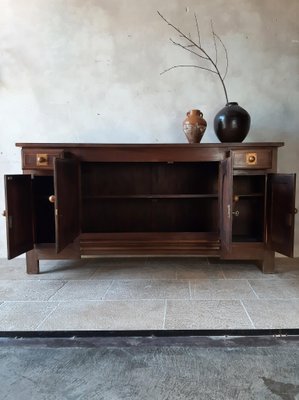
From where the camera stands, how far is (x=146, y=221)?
2.46 meters

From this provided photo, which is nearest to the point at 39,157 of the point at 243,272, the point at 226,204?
the point at 226,204

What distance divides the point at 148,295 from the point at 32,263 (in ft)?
3.06

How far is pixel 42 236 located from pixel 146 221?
0.85 meters

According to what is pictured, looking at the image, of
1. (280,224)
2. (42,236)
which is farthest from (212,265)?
(42,236)

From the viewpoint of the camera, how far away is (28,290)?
71.0 inches

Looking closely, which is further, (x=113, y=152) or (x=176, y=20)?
(x=176, y=20)

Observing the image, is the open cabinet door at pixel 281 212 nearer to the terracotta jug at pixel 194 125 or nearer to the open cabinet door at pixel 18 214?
the terracotta jug at pixel 194 125

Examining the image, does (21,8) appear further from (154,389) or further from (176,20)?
(154,389)

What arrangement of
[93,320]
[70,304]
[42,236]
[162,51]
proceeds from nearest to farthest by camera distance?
[93,320] < [70,304] < [42,236] < [162,51]

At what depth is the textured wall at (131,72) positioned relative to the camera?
228cm

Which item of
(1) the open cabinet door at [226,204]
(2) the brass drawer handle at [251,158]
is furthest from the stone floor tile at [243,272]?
(2) the brass drawer handle at [251,158]

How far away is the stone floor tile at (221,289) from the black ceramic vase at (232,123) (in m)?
0.99

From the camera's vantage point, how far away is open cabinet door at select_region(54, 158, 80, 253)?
5.53 feet

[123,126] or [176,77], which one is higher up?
[176,77]
